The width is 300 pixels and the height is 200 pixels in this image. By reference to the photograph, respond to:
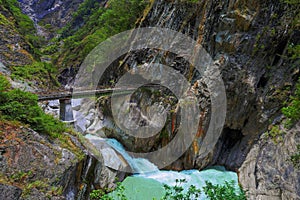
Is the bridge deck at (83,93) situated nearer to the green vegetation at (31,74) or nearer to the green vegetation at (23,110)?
the green vegetation at (31,74)

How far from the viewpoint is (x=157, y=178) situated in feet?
34.2

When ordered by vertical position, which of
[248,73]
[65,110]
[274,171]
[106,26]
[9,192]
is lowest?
[9,192]

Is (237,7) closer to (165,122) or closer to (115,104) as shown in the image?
(165,122)

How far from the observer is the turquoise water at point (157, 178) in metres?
8.85

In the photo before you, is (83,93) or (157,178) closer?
(157,178)

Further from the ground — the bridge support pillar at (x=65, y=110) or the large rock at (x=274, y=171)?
the bridge support pillar at (x=65, y=110)

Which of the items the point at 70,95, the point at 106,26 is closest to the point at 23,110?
the point at 70,95

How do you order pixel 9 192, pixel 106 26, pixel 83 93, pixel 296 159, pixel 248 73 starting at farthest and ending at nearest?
pixel 106 26
pixel 83 93
pixel 248 73
pixel 296 159
pixel 9 192

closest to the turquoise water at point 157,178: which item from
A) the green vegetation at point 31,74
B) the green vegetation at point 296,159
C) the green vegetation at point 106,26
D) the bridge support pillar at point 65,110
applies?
the green vegetation at point 296,159

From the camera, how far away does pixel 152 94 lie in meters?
13.7

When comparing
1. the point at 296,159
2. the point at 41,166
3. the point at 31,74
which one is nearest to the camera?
the point at 41,166

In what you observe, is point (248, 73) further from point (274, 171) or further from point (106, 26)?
point (106, 26)

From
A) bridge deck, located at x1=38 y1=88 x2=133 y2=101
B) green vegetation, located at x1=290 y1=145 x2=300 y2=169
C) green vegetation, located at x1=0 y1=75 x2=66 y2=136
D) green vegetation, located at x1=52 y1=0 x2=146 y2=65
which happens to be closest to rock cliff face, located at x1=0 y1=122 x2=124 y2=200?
green vegetation, located at x1=0 y1=75 x2=66 y2=136

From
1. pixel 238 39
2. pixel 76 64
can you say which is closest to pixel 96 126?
pixel 238 39
